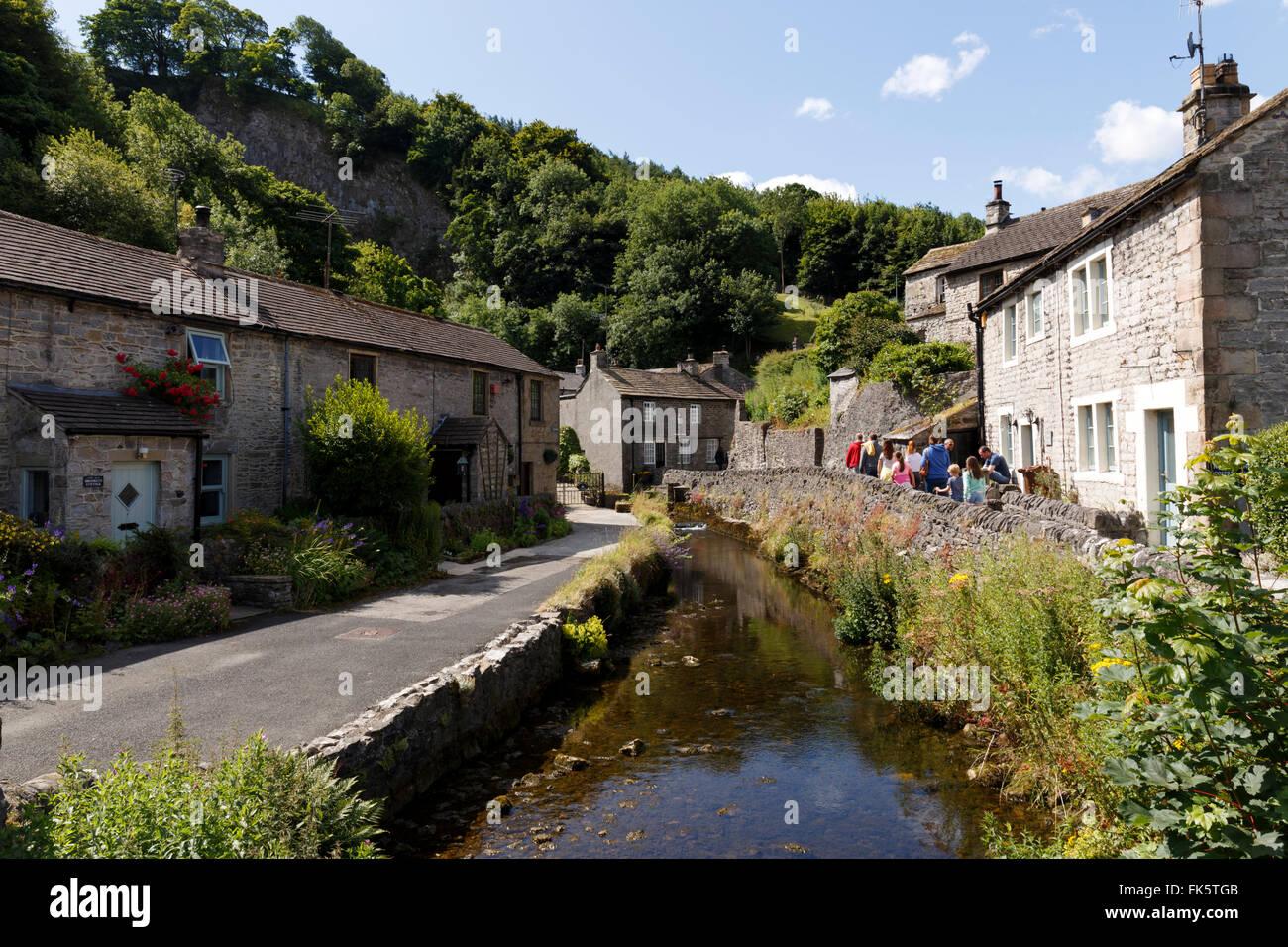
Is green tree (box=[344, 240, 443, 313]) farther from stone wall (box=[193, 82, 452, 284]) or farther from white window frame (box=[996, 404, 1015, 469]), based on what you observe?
white window frame (box=[996, 404, 1015, 469])

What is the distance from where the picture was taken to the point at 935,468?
15.5 metres

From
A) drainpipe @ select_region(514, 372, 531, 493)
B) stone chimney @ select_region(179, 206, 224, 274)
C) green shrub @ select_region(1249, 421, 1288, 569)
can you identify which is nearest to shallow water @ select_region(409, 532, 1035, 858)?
green shrub @ select_region(1249, 421, 1288, 569)

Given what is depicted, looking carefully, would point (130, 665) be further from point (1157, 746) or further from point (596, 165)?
point (596, 165)

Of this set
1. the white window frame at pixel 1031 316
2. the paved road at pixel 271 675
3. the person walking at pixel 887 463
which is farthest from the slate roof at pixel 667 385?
the paved road at pixel 271 675

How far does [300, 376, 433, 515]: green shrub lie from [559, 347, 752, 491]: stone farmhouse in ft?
72.5

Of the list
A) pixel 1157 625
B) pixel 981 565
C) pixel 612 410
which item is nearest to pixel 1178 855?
pixel 1157 625

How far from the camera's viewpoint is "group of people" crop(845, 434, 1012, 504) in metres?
13.9

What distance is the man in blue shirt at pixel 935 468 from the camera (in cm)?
1538

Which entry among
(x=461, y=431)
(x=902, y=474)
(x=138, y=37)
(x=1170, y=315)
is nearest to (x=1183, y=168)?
(x=1170, y=315)

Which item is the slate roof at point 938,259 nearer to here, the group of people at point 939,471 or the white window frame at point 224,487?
the group of people at point 939,471

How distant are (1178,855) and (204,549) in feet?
44.0

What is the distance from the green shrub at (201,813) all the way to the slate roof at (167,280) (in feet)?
32.8

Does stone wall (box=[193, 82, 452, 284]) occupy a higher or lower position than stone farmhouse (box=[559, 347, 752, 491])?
higher
